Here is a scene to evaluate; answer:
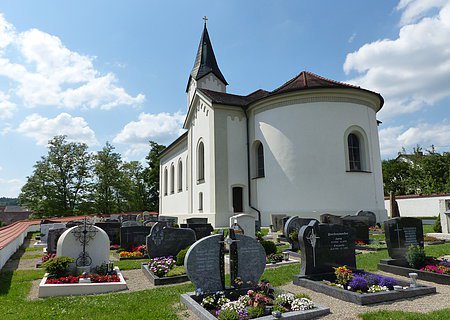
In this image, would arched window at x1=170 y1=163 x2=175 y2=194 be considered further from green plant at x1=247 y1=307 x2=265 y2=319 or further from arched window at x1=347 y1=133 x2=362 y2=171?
green plant at x1=247 y1=307 x2=265 y2=319

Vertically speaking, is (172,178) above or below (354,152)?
above

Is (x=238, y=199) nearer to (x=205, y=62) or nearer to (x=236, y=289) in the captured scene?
(x=205, y=62)

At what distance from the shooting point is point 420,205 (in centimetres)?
3080

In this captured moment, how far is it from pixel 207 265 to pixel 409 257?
5610mm

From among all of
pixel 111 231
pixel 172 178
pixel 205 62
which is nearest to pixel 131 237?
pixel 111 231

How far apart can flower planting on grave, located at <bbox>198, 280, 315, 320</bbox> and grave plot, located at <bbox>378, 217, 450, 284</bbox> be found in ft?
13.1

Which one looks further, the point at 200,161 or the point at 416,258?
the point at 200,161

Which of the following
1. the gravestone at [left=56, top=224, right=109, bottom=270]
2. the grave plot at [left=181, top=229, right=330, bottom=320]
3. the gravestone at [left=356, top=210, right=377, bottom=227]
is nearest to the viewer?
the grave plot at [left=181, top=229, right=330, bottom=320]

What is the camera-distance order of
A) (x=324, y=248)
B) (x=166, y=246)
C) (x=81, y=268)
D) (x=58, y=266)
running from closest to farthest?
1. (x=324, y=248)
2. (x=58, y=266)
3. (x=81, y=268)
4. (x=166, y=246)

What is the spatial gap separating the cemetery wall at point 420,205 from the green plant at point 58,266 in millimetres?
28075

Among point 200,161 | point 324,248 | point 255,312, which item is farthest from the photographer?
point 200,161

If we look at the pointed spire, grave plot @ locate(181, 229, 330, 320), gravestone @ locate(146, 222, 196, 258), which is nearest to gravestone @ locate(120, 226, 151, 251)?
gravestone @ locate(146, 222, 196, 258)

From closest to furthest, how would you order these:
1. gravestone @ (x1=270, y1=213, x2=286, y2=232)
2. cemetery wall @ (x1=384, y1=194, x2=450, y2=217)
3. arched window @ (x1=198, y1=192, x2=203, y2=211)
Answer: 1. gravestone @ (x1=270, y1=213, x2=286, y2=232)
2. arched window @ (x1=198, y1=192, x2=203, y2=211)
3. cemetery wall @ (x1=384, y1=194, x2=450, y2=217)

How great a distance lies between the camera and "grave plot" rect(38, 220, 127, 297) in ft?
24.6
